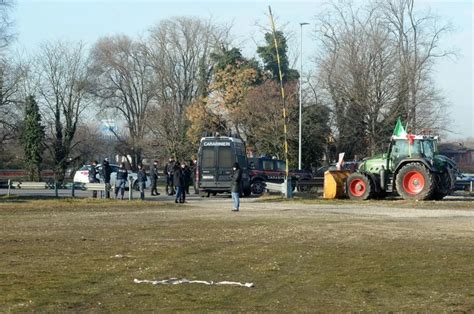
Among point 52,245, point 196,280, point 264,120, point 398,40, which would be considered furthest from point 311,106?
point 196,280

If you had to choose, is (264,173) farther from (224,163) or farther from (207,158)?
(207,158)

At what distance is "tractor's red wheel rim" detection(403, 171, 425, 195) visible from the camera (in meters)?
33.6

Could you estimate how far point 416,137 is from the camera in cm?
3503

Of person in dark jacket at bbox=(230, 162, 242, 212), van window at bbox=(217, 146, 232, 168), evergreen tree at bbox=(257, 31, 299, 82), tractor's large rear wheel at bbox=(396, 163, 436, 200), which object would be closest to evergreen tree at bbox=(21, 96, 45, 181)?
evergreen tree at bbox=(257, 31, 299, 82)

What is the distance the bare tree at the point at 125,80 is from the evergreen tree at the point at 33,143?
30.6 ft

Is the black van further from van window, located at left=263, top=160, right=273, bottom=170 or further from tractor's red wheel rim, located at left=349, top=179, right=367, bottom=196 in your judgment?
van window, located at left=263, top=160, right=273, bottom=170

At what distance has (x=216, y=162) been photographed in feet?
126

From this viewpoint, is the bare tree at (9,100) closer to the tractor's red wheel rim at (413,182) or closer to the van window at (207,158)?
the van window at (207,158)

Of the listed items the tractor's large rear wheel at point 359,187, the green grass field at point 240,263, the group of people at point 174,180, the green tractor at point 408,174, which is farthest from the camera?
the tractor's large rear wheel at point 359,187

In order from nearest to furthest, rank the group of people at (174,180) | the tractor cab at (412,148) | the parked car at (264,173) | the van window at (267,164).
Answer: the group of people at (174,180) < the tractor cab at (412,148) < the parked car at (264,173) < the van window at (267,164)

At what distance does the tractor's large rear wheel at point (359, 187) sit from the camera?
34812 mm

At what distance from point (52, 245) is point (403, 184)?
808 inches

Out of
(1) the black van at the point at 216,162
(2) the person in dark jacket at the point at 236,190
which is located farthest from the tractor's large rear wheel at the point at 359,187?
(2) the person in dark jacket at the point at 236,190

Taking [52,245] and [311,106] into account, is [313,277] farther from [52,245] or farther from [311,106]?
[311,106]
